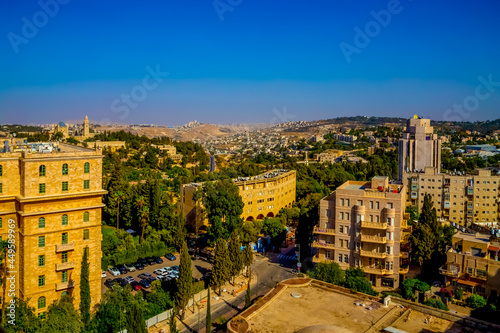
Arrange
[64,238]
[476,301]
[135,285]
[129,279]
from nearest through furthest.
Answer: [64,238] → [476,301] → [135,285] → [129,279]

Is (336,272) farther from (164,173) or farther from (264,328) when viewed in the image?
(164,173)

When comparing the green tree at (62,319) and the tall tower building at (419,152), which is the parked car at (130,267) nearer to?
the green tree at (62,319)

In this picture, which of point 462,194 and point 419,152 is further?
point 419,152

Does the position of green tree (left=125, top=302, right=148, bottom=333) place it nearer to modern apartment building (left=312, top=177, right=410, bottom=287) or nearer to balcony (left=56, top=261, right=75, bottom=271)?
balcony (left=56, top=261, right=75, bottom=271)

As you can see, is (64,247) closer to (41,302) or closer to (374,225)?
(41,302)

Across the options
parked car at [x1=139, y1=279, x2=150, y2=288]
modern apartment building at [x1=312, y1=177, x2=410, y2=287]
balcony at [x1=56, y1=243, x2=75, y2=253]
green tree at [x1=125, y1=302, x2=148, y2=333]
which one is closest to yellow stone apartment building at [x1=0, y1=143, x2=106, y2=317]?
balcony at [x1=56, y1=243, x2=75, y2=253]

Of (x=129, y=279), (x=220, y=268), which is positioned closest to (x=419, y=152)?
(x=220, y=268)
